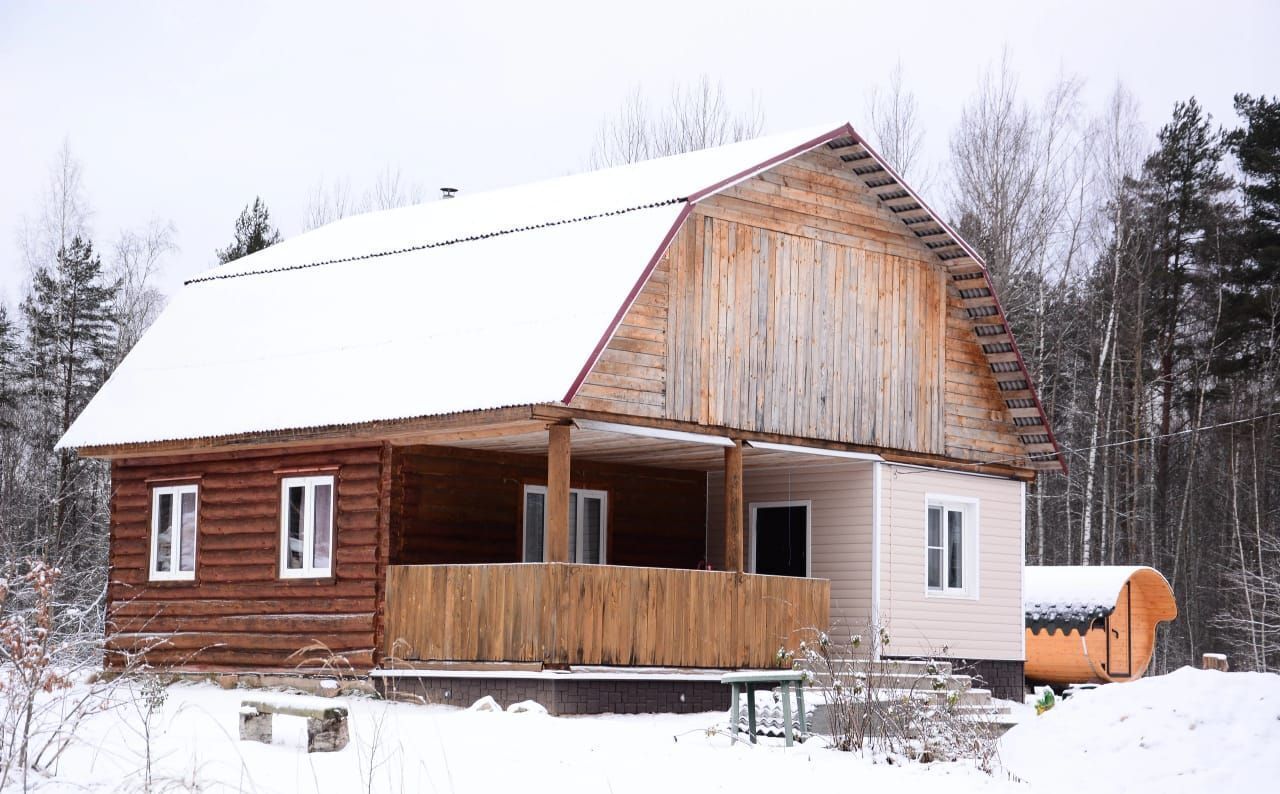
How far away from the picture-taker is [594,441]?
71.3 ft

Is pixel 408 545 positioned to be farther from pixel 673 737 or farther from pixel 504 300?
pixel 673 737

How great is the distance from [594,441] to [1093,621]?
1072 cm

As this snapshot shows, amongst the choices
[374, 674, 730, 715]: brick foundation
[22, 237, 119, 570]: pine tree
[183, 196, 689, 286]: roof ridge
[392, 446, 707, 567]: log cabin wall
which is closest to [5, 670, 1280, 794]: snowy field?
[374, 674, 730, 715]: brick foundation

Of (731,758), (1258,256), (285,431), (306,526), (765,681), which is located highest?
(1258,256)

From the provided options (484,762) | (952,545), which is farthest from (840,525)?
(484,762)

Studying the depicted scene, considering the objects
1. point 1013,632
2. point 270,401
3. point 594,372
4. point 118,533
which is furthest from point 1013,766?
point 118,533

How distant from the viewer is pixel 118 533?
81.5ft

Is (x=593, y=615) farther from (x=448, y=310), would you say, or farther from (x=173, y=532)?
(x=173, y=532)

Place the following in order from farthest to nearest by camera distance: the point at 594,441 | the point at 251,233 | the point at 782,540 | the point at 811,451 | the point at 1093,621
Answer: the point at 251,233 < the point at 1093,621 < the point at 782,540 < the point at 811,451 < the point at 594,441

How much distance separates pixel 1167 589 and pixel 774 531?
27.2ft

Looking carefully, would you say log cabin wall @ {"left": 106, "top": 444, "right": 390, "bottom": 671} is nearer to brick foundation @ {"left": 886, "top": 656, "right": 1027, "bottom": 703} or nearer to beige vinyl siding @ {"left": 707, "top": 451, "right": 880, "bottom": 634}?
beige vinyl siding @ {"left": 707, "top": 451, "right": 880, "bottom": 634}

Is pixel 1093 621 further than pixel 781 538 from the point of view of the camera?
Yes

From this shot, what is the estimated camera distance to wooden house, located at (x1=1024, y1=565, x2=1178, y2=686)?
1112 inches

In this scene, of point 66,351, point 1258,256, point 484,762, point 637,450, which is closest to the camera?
point 484,762
